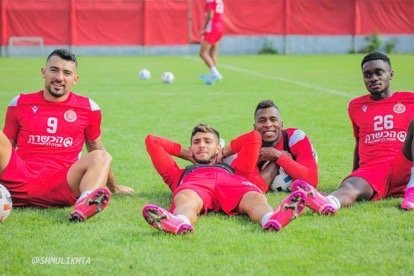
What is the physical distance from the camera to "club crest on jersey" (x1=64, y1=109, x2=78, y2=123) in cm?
728

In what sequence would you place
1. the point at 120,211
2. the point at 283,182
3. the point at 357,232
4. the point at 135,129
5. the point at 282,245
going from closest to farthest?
1. the point at 282,245
2. the point at 357,232
3. the point at 120,211
4. the point at 283,182
5. the point at 135,129

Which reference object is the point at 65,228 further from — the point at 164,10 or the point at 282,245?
the point at 164,10

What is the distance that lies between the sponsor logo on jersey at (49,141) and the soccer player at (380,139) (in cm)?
229

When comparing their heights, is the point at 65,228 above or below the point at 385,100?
below

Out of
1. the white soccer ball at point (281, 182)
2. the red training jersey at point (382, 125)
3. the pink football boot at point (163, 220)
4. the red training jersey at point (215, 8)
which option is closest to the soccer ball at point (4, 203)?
the pink football boot at point (163, 220)

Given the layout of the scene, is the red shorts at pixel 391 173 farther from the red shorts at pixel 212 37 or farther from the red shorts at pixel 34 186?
the red shorts at pixel 212 37

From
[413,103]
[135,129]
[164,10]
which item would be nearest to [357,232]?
[413,103]

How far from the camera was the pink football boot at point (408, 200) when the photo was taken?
6723 mm

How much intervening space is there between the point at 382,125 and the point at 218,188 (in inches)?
72.7

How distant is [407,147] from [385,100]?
2.44 feet

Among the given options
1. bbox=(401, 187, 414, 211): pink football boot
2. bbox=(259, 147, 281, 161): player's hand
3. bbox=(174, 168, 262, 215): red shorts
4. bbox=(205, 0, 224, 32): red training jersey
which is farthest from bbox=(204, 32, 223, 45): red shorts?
bbox=(401, 187, 414, 211): pink football boot

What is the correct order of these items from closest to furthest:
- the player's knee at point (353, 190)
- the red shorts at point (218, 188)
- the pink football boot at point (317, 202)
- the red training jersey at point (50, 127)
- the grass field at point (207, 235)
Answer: the grass field at point (207, 235)
the pink football boot at point (317, 202)
the red shorts at point (218, 188)
the player's knee at point (353, 190)
the red training jersey at point (50, 127)

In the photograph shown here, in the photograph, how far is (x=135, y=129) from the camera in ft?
40.4

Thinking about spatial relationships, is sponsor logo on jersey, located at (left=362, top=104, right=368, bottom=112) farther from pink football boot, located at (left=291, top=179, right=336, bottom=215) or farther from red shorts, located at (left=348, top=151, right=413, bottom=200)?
pink football boot, located at (left=291, top=179, right=336, bottom=215)
